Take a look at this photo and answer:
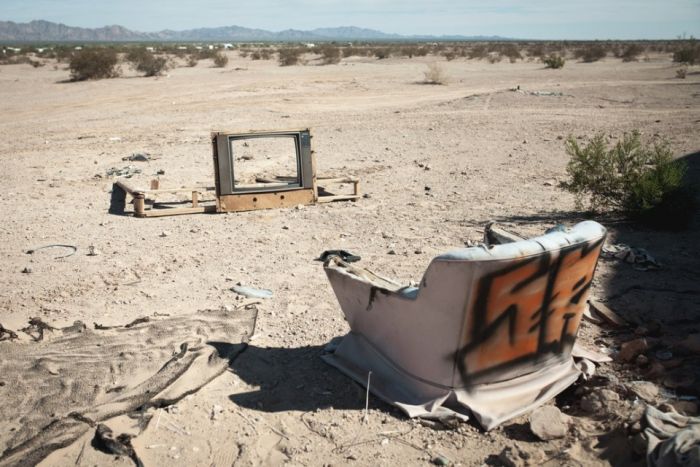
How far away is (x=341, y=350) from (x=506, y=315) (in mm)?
1397

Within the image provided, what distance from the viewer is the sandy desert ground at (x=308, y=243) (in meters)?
3.67

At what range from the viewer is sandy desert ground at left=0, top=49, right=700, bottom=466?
12.0 feet

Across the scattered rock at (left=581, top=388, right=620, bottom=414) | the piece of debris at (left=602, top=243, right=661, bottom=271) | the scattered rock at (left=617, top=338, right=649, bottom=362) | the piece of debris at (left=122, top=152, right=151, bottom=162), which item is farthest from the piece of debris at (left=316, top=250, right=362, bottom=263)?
the piece of debris at (left=122, top=152, right=151, bottom=162)

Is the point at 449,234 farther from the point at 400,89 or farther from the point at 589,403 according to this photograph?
the point at 400,89

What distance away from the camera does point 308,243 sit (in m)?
7.16

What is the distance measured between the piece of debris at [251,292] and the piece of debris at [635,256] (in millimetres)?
3388

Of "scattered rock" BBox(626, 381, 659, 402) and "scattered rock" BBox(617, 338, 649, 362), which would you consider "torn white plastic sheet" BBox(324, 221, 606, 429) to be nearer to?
"scattered rock" BBox(626, 381, 659, 402)

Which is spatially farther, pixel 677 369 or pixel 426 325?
pixel 677 369

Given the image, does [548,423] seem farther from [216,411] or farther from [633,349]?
[216,411]

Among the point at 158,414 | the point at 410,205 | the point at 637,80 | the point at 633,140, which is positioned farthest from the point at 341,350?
the point at 637,80

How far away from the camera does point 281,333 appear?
5.04 meters

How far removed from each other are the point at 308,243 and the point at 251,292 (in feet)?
4.96

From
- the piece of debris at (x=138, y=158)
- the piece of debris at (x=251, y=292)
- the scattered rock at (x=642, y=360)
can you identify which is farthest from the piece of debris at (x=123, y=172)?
the scattered rock at (x=642, y=360)

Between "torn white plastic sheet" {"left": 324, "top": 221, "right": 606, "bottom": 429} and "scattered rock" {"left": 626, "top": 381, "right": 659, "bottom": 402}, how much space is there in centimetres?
34
